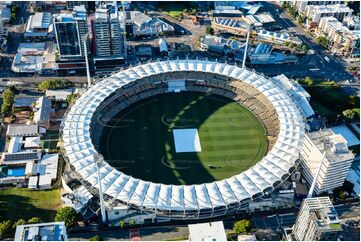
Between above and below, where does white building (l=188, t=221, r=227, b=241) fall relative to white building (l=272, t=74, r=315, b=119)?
below

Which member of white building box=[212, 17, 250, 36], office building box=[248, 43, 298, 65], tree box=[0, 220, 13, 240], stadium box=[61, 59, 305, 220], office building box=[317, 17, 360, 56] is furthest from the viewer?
white building box=[212, 17, 250, 36]

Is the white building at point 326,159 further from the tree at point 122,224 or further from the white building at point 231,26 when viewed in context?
the white building at point 231,26

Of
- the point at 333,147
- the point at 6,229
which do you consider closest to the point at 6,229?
the point at 6,229

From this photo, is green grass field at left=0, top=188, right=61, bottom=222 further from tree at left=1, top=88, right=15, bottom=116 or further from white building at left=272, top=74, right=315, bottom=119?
white building at left=272, top=74, right=315, bottom=119

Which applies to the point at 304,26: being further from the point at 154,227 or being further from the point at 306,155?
the point at 154,227

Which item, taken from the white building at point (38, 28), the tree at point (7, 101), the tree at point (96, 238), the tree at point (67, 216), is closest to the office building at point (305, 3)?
the white building at point (38, 28)

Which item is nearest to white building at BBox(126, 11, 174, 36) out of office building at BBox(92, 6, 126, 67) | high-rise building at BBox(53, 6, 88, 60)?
office building at BBox(92, 6, 126, 67)
